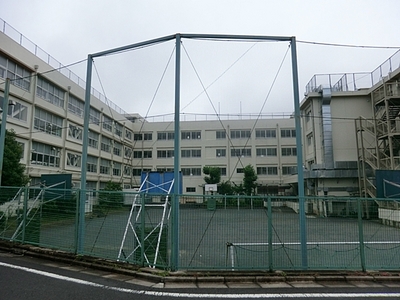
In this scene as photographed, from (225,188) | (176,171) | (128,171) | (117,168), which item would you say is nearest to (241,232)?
(176,171)

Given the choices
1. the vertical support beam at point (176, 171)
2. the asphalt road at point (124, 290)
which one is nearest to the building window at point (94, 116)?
the vertical support beam at point (176, 171)

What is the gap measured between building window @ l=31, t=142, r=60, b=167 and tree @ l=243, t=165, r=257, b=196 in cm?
2127

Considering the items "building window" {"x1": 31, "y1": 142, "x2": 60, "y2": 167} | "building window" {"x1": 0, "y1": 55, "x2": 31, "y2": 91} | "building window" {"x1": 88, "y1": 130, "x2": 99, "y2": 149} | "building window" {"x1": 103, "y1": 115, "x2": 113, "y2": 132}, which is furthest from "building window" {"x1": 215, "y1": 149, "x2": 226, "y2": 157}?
"building window" {"x1": 0, "y1": 55, "x2": 31, "y2": 91}

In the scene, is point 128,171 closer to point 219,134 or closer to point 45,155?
point 219,134

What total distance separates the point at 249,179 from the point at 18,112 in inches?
1001

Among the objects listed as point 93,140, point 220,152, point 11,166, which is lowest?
point 11,166

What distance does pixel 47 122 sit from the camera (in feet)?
81.3

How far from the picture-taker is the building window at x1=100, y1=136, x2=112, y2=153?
3450 centimetres

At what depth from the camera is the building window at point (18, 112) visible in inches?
803

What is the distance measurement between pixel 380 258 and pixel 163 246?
5.08 metres

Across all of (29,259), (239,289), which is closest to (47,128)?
(29,259)

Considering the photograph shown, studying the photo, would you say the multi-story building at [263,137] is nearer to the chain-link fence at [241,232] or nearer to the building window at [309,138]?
the building window at [309,138]

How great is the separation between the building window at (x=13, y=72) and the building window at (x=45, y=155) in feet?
15.3

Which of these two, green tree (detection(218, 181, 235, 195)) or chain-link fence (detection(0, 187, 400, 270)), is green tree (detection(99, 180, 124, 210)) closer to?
chain-link fence (detection(0, 187, 400, 270))
